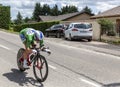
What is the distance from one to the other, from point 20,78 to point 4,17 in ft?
172

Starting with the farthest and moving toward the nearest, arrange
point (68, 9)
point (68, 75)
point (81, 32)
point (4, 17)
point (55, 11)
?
point (55, 11)
point (68, 9)
point (4, 17)
point (81, 32)
point (68, 75)

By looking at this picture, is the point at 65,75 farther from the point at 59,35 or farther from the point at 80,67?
the point at 59,35

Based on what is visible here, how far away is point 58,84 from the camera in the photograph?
9023 millimetres

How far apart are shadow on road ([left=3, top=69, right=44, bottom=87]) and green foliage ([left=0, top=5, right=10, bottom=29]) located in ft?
167

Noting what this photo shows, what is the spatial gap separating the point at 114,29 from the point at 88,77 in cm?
1985

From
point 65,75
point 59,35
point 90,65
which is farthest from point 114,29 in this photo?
point 65,75

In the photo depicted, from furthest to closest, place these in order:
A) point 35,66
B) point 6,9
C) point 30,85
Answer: point 6,9 → point 35,66 → point 30,85

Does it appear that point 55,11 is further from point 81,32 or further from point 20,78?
point 20,78

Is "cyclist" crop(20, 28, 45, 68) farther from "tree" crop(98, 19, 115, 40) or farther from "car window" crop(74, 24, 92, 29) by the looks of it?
"tree" crop(98, 19, 115, 40)

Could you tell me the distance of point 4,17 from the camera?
6147 centimetres

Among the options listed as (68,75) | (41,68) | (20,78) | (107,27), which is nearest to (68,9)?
(107,27)

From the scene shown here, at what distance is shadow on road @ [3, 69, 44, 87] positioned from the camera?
9.13 m

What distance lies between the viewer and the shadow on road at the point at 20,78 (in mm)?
9132

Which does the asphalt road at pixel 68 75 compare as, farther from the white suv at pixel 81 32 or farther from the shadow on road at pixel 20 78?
the white suv at pixel 81 32
